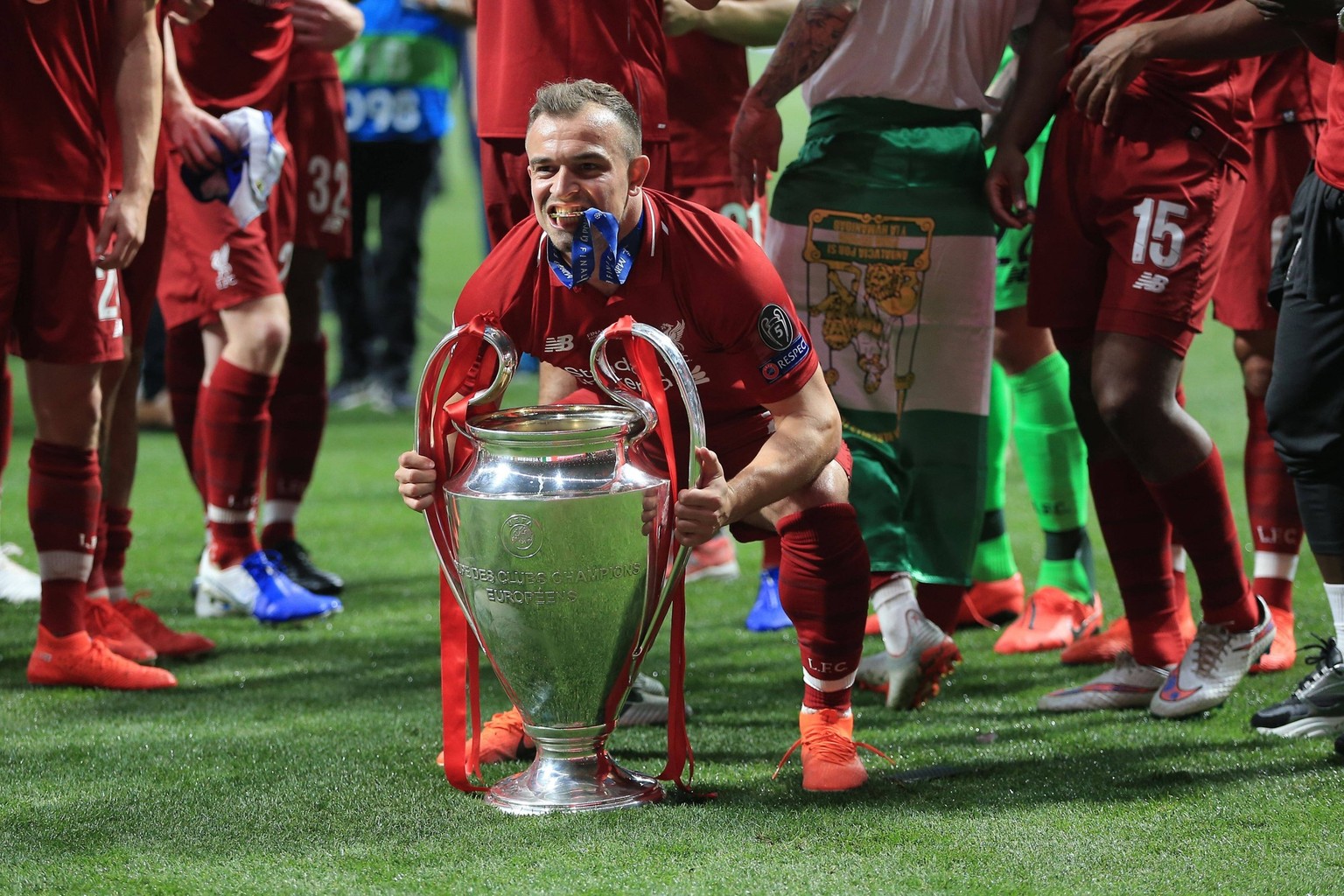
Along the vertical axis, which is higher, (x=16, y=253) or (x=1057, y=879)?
(x=16, y=253)

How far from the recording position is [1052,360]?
439 centimetres

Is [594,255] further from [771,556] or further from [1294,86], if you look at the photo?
[1294,86]

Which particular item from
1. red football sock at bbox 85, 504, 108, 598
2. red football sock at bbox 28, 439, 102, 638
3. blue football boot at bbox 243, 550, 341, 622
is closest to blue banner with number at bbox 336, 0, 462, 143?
blue football boot at bbox 243, 550, 341, 622

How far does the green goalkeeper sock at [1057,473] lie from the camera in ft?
14.2

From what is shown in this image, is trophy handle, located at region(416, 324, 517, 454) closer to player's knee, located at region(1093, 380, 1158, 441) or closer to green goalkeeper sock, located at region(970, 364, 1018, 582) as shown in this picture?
player's knee, located at region(1093, 380, 1158, 441)

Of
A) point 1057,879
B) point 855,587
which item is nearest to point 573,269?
point 855,587

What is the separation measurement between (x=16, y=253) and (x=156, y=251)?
1.85ft

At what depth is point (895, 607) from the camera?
3670 millimetres

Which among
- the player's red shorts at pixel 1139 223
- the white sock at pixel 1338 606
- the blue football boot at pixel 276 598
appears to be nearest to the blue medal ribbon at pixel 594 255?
the player's red shorts at pixel 1139 223

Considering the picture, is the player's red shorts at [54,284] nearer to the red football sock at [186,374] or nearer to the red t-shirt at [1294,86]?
the red football sock at [186,374]

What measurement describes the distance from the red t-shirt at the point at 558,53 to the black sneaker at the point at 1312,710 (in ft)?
5.71

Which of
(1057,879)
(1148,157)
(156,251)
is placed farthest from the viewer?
(156,251)

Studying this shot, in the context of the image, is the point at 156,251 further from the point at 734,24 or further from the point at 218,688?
the point at 734,24

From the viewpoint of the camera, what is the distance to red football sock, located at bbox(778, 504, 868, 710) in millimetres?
2943
